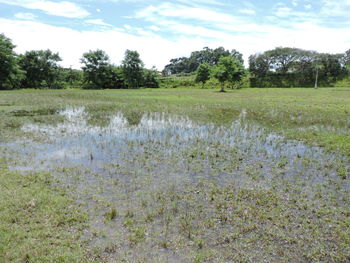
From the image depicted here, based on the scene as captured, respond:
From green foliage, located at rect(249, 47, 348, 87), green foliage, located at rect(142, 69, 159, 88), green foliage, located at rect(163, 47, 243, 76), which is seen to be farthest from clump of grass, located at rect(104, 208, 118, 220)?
green foliage, located at rect(163, 47, 243, 76)

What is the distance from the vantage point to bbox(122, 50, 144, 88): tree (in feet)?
193

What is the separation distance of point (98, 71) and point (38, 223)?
58.4 metres

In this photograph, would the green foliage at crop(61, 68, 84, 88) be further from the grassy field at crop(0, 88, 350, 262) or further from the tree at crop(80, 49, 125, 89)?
the grassy field at crop(0, 88, 350, 262)

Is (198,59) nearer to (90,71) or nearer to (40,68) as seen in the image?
(90,71)

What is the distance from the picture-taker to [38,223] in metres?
4.93

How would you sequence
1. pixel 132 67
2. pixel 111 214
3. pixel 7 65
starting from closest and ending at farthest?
pixel 111 214, pixel 7 65, pixel 132 67

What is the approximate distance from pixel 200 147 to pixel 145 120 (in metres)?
7.24

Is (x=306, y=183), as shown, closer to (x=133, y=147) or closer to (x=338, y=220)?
(x=338, y=220)

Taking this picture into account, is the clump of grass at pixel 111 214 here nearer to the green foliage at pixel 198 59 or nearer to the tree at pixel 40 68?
the tree at pixel 40 68

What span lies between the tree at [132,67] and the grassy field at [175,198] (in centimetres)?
4894

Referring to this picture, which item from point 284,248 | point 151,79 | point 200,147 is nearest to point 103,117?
point 200,147

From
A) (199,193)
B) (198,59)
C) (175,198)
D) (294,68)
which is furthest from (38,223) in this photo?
(198,59)

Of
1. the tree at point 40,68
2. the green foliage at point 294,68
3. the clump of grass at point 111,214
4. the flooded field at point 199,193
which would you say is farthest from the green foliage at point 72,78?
the clump of grass at point 111,214

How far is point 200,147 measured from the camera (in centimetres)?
1061
